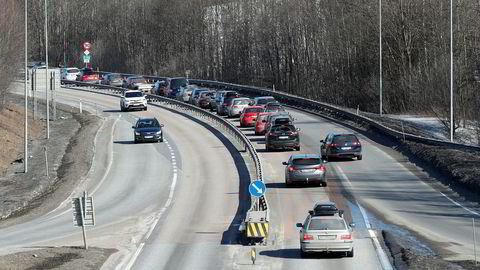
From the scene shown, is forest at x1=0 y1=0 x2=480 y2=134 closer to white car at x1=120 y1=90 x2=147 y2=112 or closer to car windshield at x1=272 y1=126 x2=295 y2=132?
white car at x1=120 y1=90 x2=147 y2=112

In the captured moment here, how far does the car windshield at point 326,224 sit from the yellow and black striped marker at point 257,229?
2943 mm

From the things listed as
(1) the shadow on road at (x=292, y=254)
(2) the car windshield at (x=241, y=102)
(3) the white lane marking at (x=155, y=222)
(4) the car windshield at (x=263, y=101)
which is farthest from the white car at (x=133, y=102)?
(1) the shadow on road at (x=292, y=254)

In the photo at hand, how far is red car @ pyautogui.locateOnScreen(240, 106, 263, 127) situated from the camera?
220ft

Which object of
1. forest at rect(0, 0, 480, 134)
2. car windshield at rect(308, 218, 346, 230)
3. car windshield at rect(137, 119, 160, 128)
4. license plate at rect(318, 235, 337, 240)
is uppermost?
forest at rect(0, 0, 480, 134)

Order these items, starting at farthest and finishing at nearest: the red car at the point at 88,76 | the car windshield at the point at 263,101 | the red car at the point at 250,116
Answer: the red car at the point at 88,76 < the car windshield at the point at 263,101 < the red car at the point at 250,116

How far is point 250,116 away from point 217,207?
2585 cm

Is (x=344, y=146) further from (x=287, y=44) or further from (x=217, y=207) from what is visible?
(x=287, y=44)

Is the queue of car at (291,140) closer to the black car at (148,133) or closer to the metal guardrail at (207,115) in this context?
the black car at (148,133)

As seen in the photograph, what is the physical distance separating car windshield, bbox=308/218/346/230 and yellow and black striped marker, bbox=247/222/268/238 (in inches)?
116

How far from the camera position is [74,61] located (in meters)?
145

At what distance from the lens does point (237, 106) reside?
73625 millimetres

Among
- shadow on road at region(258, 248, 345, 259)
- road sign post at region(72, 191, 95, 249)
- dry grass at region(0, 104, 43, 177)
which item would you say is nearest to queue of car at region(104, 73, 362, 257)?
shadow on road at region(258, 248, 345, 259)

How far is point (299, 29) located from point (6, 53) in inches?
2028

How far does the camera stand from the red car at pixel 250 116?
6694 cm
